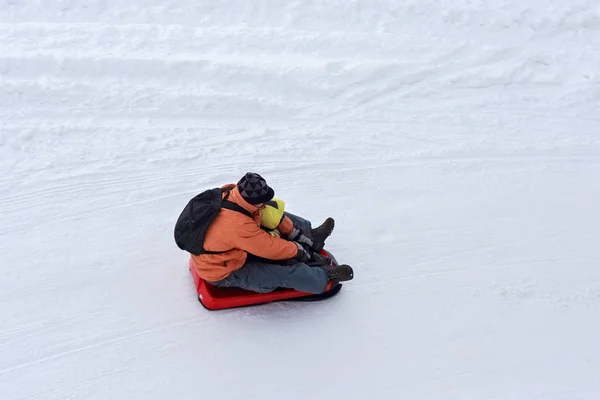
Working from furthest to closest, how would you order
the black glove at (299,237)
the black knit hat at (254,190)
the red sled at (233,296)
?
the black glove at (299,237), the red sled at (233,296), the black knit hat at (254,190)

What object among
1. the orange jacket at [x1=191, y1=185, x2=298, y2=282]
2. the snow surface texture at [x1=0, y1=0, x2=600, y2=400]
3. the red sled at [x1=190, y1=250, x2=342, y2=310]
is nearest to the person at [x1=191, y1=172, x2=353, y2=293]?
the orange jacket at [x1=191, y1=185, x2=298, y2=282]

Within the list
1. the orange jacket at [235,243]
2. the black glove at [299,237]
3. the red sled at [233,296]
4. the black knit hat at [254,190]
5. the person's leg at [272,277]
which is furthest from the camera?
the black glove at [299,237]

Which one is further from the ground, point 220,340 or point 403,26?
point 403,26

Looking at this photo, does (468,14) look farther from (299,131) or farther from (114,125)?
(114,125)

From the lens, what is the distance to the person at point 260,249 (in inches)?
197

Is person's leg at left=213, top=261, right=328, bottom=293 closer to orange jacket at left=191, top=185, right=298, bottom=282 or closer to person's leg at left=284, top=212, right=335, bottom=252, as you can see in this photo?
orange jacket at left=191, top=185, right=298, bottom=282

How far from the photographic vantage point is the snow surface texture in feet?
17.3

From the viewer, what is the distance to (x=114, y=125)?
6.93 metres

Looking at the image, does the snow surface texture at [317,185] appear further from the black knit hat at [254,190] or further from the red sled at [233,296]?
the black knit hat at [254,190]

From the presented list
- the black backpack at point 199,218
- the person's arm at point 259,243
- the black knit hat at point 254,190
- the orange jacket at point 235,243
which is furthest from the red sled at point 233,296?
the black knit hat at point 254,190

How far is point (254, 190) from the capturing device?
16.1 feet

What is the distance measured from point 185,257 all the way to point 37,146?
193 cm

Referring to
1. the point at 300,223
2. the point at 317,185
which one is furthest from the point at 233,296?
the point at 317,185

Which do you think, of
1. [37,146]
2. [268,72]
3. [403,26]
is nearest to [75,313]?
[37,146]
